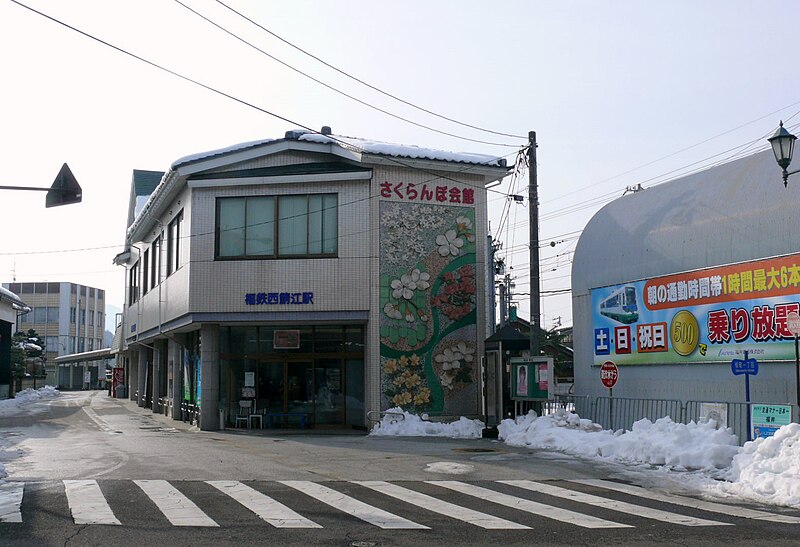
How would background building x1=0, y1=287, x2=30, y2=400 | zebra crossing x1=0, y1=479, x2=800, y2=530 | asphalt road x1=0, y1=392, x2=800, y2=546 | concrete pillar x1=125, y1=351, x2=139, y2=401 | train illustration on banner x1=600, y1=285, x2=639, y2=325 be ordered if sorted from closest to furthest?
asphalt road x1=0, y1=392, x2=800, y2=546, zebra crossing x1=0, y1=479, x2=800, y2=530, train illustration on banner x1=600, y1=285, x2=639, y2=325, background building x1=0, y1=287, x2=30, y2=400, concrete pillar x1=125, y1=351, x2=139, y2=401

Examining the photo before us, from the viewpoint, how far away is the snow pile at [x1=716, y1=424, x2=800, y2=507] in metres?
11.6

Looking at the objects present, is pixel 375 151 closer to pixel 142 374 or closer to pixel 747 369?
pixel 747 369

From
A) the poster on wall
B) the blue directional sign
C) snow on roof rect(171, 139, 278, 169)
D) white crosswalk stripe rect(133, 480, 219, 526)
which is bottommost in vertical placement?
white crosswalk stripe rect(133, 480, 219, 526)

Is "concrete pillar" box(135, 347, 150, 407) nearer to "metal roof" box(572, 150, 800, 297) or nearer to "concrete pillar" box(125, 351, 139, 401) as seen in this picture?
"concrete pillar" box(125, 351, 139, 401)

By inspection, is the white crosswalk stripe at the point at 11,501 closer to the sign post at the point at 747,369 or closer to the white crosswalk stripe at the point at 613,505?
the white crosswalk stripe at the point at 613,505

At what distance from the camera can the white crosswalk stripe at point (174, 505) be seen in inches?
378

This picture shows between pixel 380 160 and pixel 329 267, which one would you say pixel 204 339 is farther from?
pixel 380 160

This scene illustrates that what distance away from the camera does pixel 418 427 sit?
23.5m

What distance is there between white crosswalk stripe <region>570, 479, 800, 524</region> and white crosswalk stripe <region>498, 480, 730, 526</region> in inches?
28.3

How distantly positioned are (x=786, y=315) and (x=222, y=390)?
1671cm

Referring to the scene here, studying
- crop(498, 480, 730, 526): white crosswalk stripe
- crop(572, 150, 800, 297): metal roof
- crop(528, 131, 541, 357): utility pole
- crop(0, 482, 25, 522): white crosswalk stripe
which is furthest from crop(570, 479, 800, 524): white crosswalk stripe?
crop(0, 482, 25, 522): white crosswalk stripe

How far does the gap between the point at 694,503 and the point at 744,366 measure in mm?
5257

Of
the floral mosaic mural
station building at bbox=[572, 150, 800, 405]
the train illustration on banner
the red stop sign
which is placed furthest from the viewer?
the floral mosaic mural

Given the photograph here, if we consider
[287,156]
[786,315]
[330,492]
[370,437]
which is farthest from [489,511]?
[287,156]
